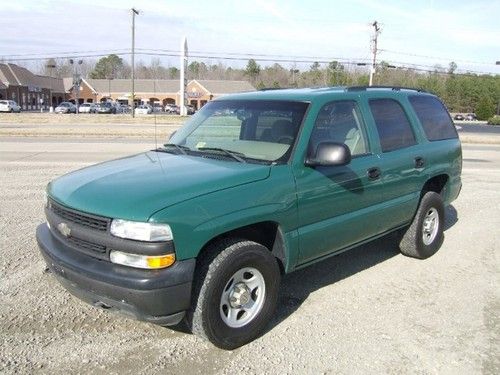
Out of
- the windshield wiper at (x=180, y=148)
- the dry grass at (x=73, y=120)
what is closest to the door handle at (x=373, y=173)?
the windshield wiper at (x=180, y=148)

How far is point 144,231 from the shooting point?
3125 mm

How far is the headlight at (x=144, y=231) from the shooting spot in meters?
3.12

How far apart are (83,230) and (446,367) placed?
2.65 metres

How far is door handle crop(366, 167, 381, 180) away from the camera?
4574mm

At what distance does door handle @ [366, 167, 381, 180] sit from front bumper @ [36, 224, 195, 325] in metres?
2.05

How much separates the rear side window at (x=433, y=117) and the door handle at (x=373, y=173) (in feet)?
4.34

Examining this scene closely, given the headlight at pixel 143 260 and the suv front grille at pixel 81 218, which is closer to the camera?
the headlight at pixel 143 260

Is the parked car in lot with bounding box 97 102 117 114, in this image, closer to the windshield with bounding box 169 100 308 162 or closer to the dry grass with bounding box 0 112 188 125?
the dry grass with bounding box 0 112 188 125

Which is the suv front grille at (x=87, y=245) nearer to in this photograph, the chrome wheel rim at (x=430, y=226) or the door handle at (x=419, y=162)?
the door handle at (x=419, y=162)

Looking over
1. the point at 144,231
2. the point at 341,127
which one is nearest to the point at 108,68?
the point at 341,127

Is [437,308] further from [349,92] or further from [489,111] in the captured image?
[489,111]

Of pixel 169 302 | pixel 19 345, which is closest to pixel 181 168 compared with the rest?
pixel 169 302

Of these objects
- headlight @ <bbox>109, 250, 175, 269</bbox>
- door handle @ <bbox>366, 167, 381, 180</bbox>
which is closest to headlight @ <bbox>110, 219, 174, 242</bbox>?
headlight @ <bbox>109, 250, 175, 269</bbox>

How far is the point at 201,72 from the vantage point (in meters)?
131
